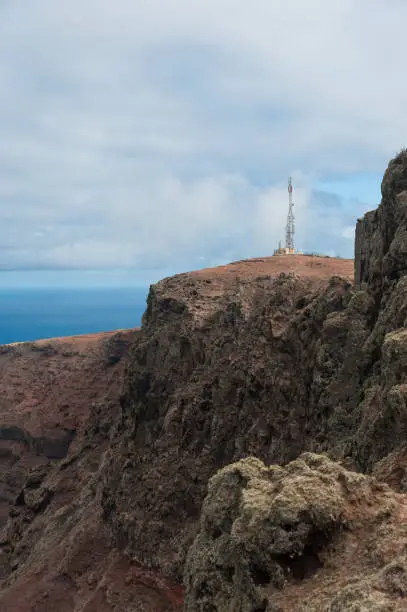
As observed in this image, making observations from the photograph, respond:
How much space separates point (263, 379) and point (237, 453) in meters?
3.09

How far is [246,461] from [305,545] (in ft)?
6.53

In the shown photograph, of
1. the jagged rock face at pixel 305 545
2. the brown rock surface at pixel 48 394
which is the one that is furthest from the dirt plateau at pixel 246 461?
the brown rock surface at pixel 48 394

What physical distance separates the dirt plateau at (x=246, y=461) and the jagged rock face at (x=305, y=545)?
0.02 m

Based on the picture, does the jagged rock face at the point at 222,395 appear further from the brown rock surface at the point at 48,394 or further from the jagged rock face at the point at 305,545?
the brown rock surface at the point at 48,394

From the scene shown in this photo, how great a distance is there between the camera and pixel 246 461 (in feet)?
29.5

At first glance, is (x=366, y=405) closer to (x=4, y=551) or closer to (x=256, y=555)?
(x=256, y=555)

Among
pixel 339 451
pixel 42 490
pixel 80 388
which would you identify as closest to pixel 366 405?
pixel 339 451

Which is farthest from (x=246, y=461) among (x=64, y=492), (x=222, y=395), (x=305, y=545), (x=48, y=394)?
(x=48, y=394)

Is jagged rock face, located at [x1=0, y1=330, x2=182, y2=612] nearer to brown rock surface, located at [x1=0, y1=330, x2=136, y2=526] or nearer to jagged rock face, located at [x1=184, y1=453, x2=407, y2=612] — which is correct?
brown rock surface, located at [x1=0, y1=330, x2=136, y2=526]

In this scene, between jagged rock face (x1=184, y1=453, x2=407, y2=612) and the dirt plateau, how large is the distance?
0.08 ft

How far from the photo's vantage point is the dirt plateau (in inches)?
284

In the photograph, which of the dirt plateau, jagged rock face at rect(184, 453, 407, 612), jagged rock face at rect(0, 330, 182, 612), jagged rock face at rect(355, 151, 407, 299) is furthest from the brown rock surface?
jagged rock face at rect(184, 453, 407, 612)

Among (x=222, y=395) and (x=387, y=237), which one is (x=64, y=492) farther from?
(x=387, y=237)

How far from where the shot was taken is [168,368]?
29375mm
